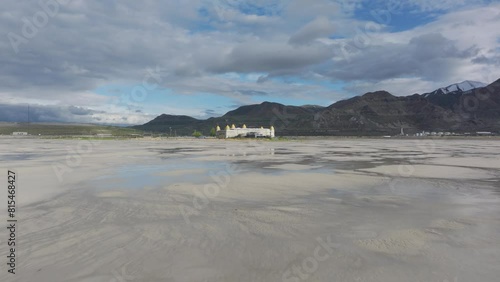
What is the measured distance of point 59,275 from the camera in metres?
7.12

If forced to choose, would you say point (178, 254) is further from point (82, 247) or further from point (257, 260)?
point (82, 247)

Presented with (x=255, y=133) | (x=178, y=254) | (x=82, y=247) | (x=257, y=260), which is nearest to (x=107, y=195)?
(x=82, y=247)

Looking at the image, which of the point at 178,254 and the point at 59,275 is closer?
the point at 59,275

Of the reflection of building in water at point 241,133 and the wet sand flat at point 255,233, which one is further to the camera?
the reflection of building in water at point 241,133

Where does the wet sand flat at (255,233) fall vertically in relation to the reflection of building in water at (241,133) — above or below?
below

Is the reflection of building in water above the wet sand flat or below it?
above

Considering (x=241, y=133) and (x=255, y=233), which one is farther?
(x=241, y=133)

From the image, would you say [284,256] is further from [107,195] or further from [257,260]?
[107,195]

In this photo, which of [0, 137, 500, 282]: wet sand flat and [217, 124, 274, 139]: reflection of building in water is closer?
[0, 137, 500, 282]: wet sand flat

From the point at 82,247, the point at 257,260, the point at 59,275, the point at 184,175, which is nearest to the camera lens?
the point at 59,275

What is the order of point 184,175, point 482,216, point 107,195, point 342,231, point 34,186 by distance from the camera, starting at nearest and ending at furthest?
1. point 342,231
2. point 482,216
3. point 107,195
4. point 34,186
5. point 184,175

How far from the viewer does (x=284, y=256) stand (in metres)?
8.38

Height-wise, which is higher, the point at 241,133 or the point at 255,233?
the point at 241,133

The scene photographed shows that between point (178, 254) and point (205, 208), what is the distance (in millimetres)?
5158
